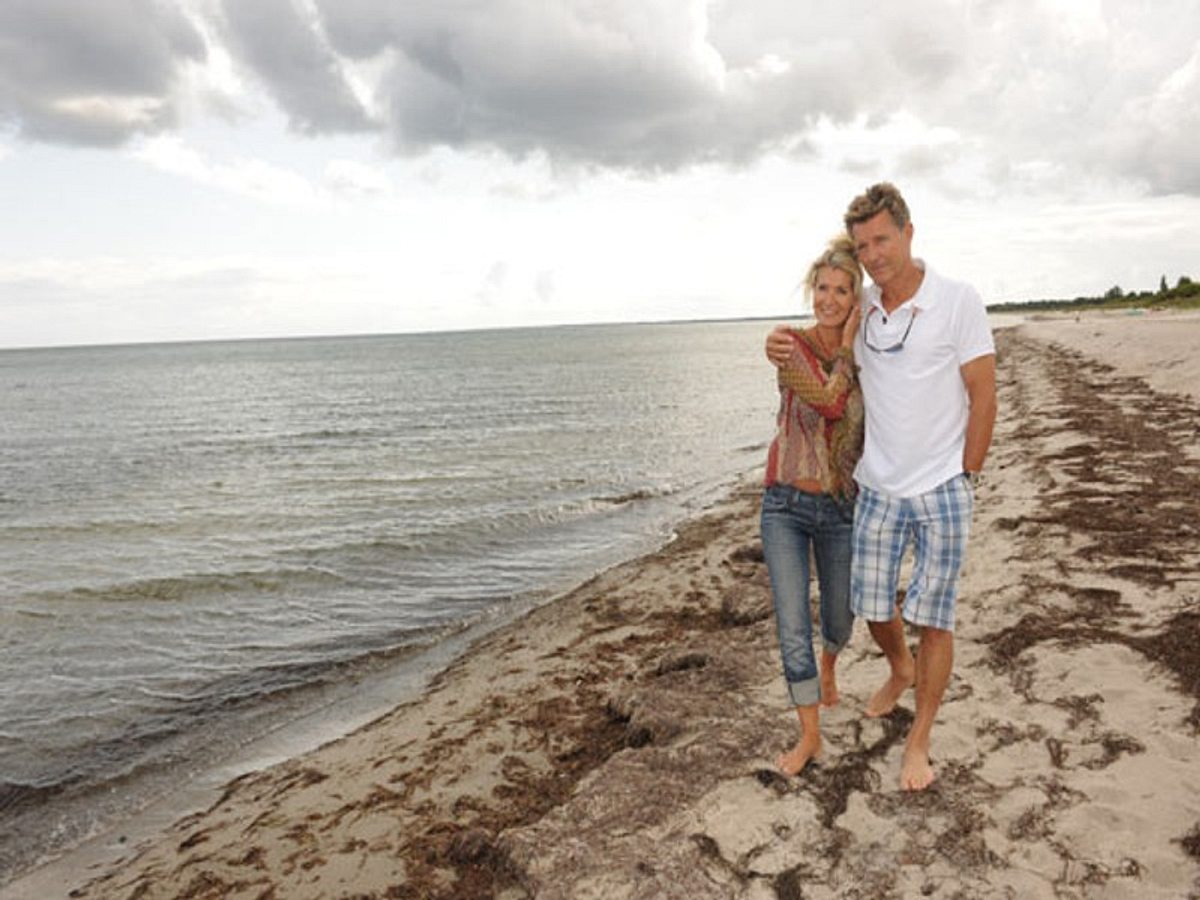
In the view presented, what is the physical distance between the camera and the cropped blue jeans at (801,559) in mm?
4008

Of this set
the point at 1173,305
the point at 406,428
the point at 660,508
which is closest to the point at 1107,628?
the point at 660,508

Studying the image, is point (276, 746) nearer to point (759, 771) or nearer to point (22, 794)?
point (22, 794)

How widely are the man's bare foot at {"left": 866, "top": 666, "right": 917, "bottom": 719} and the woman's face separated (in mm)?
2275

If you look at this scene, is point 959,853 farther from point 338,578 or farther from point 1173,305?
point 1173,305

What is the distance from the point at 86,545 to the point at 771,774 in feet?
48.7

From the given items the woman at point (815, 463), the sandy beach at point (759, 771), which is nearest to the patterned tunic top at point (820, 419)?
the woman at point (815, 463)

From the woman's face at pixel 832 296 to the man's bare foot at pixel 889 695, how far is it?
2275mm

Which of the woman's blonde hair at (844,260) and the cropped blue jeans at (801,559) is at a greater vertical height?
the woman's blonde hair at (844,260)

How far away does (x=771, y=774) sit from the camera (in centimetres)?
431

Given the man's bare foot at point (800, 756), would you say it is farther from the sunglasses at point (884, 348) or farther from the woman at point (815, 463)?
the sunglasses at point (884, 348)

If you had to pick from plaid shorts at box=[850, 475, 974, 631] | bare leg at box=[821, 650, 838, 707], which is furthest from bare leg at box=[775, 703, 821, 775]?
plaid shorts at box=[850, 475, 974, 631]

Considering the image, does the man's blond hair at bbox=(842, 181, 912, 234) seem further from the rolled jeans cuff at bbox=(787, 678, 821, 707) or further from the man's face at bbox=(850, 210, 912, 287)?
the rolled jeans cuff at bbox=(787, 678, 821, 707)

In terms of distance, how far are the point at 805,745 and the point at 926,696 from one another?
733mm

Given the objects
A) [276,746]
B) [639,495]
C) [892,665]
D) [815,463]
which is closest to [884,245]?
[815,463]
